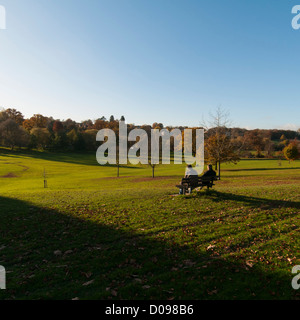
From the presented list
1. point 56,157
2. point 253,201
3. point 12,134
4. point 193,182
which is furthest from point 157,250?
point 12,134

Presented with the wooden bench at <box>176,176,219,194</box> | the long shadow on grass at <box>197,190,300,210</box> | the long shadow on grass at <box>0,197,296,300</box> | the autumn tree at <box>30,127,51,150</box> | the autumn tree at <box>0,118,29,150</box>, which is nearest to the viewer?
the long shadow on grass at <box>0,197,296,300</box>

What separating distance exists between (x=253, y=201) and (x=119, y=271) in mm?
8879

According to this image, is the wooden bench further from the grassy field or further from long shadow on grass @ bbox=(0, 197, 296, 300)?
long shadow on grass @ bbox=(0, 197, 296, 300)

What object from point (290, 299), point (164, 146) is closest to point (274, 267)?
point (290, 299)

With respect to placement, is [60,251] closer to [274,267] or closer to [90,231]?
[90,231]

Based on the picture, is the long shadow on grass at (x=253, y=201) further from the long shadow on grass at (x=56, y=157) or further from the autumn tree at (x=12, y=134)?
the autumn tree at (x=12, y=134)

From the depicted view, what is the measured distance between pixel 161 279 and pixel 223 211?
5.96 meters

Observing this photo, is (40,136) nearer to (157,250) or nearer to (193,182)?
(193,182)

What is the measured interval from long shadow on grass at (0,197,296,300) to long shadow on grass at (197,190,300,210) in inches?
235

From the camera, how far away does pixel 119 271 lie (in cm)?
589

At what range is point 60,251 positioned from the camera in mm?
7305

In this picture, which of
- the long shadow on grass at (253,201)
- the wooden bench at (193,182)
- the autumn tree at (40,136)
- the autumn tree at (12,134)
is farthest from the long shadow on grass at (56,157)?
the long shadow on grass at (253,201)

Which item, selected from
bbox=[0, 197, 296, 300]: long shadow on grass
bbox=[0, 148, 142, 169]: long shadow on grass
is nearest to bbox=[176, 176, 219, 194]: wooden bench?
bbox=[0, 197, 296, 300]: long shadow on grass

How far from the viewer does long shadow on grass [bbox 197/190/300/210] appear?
10805 millimetres
